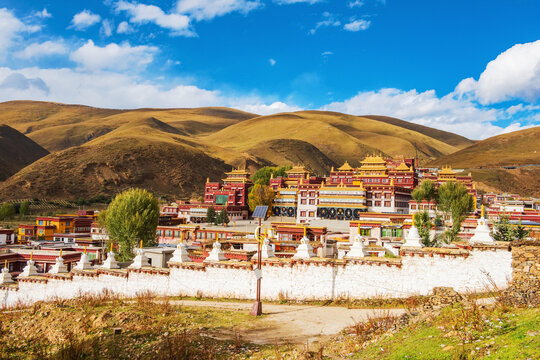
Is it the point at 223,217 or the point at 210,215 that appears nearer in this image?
the point at 223,217

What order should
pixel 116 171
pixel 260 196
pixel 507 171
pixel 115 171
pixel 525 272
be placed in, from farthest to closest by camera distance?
1. pixel 507 171
2. pixel 116 171
3. pixel 115 171
4. pixel 260 196
5. pixel 525 272

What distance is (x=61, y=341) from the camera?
1570 centimetres

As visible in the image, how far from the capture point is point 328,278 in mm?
18484

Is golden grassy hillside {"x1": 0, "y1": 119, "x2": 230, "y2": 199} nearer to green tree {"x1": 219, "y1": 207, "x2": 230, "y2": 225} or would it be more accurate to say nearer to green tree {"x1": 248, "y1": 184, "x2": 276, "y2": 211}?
green tree {"x1": 248, "y1": 184, "x2": 276, "y2": 211}

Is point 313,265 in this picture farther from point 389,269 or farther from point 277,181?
point 277,181

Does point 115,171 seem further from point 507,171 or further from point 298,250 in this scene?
point 298,250

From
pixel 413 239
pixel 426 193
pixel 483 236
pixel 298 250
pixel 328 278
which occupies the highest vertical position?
pixel 426 193

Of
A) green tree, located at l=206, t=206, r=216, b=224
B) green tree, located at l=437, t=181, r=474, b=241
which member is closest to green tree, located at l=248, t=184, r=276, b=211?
green tree, located at l=206, t=206, r=216, b=224

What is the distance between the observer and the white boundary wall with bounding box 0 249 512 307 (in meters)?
16.3

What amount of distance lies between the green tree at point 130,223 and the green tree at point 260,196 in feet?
125

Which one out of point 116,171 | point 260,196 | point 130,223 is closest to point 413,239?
point 130,223

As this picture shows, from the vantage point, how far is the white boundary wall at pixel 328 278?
1634 cm

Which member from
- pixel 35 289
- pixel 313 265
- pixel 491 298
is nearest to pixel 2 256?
pixel 35 289

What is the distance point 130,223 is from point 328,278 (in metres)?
28.1
